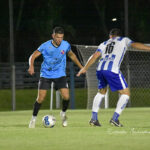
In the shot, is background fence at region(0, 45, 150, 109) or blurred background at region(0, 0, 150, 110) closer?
background fence at region(0, 45, 150, 109)

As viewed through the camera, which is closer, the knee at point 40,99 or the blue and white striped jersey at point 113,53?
the blue and white striped jersey at point 113,53

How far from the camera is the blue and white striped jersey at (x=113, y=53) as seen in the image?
12.7m

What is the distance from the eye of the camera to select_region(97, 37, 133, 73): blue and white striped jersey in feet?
41.6

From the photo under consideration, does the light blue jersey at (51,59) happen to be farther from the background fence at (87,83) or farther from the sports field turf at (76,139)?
the background fence at (87,83)

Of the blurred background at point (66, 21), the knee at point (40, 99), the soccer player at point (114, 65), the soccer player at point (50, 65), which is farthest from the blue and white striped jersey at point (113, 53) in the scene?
the blurred background at point (66, 21)

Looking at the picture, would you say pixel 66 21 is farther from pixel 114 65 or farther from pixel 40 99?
pixel 114 65

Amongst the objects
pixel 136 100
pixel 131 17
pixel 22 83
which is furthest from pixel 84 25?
pixel 136 100

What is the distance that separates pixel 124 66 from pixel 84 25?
24972 millimetres

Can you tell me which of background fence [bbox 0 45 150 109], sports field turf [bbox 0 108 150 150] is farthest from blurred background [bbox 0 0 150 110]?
sports field turf [bbox 0 108 150 150]

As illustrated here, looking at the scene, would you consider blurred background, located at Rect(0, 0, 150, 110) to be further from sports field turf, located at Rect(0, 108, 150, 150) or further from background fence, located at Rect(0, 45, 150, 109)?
sports field turf, located at Rect(0, 108, 150, 150)

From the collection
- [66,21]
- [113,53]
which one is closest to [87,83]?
[113,53]

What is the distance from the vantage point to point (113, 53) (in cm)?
1275

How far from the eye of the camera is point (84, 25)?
51219 mm

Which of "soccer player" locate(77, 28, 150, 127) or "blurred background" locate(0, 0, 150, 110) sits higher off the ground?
"blurred background" locate(0, 0, 150, 110)
